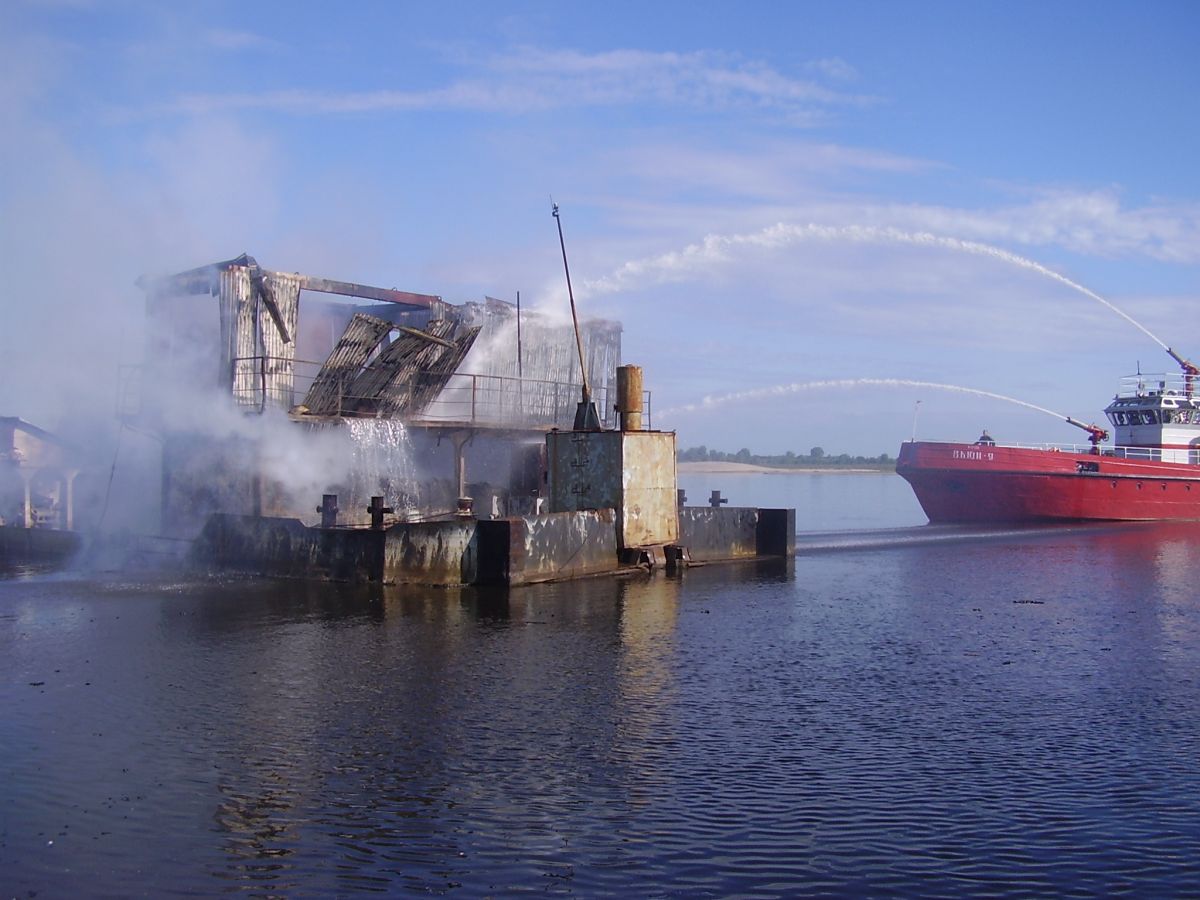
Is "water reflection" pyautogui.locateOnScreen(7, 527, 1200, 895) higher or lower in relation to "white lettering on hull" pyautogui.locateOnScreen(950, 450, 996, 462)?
lower

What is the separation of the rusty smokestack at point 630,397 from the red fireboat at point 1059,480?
2327cm

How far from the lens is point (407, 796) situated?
27.0ft

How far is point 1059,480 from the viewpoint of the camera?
137 ft

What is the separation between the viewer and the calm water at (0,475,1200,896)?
6.95 m

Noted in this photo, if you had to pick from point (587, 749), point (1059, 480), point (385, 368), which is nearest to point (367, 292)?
point (385, 368)

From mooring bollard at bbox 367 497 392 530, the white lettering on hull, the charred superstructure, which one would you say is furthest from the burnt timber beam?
the white lettering on hull

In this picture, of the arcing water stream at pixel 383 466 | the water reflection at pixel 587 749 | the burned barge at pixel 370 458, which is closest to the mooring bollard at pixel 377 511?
the burned barge at pixel 370 458

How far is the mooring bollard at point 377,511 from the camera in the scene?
2036 cm

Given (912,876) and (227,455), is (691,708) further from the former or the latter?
(227,455)

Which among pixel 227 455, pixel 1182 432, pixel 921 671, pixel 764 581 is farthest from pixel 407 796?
pixel 1182 432

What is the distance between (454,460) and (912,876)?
21.9 m

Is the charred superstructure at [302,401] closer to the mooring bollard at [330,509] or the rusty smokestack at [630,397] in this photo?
the mooring bollard at [330,509]

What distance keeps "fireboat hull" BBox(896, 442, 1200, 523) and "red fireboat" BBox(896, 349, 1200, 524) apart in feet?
0.12

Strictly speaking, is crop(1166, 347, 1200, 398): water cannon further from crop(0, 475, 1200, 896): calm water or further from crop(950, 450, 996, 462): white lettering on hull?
crop(0, 475, 1200, 896): calm water
